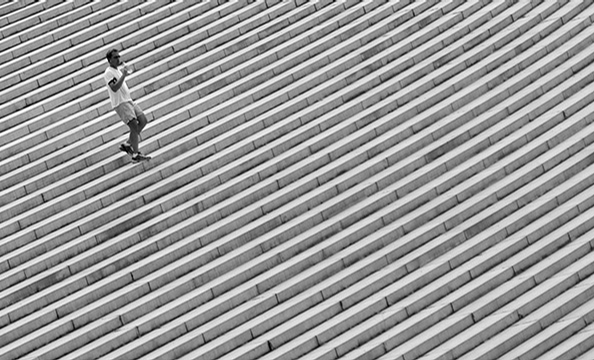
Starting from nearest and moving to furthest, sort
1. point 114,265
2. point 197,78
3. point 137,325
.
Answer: point 137,325, point 114,265, point 197,78

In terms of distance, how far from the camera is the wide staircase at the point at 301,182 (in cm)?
1309

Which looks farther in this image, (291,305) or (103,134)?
(103,134)

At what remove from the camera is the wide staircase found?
516 inches

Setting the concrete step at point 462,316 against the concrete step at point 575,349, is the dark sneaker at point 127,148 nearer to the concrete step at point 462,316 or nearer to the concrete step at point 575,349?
the concrete step at point 462,316

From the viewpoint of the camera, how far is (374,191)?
1480 centimetres

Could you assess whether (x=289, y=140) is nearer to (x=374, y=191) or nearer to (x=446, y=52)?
(x=374, y=191)

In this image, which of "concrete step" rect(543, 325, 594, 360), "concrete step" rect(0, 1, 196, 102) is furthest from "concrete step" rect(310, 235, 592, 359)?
"concrete step" rect(0, 1, 196, 102)

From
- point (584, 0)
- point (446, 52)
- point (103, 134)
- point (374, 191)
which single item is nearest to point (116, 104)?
point (103, 134)

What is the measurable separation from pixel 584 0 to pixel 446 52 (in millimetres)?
2776

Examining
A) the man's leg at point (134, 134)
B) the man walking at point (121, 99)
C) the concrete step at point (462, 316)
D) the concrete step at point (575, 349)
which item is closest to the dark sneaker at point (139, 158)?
the man's leg at point (134, 134)

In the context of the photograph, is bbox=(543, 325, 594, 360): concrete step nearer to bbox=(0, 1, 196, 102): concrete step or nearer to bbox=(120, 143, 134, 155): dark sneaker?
bbox=(120, 143, 134, 155): dark sneaker

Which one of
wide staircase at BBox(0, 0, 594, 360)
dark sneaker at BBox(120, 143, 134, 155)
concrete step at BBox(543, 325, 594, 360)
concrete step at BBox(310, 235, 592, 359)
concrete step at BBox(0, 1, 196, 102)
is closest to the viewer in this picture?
concrete step at BBox(543, 325, 594, 360)

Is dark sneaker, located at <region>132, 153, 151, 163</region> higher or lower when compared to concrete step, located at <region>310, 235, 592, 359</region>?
higher

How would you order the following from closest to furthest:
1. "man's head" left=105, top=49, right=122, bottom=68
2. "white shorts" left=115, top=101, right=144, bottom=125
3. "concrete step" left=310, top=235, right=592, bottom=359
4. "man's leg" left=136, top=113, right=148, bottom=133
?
"concrete step" left=310, top=235, right=592, bottom=359, "man's head" left=105, top=49, right=122, bottom=68, "white shorts" left=115, top=101, right=144, bottom=125, "man's leg" left=136, top=113, right=148, bottom=133
